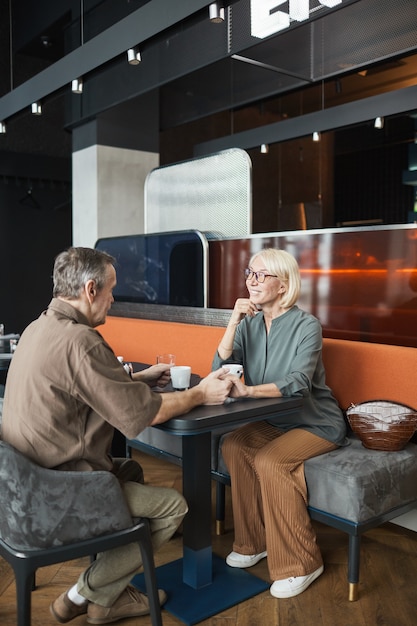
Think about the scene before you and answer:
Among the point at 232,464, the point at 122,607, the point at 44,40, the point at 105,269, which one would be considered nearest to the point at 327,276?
the point at 232,464

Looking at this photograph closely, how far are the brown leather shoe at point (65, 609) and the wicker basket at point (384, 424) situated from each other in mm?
1227

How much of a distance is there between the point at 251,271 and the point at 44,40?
14.6ft

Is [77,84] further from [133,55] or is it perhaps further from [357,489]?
[357,489]

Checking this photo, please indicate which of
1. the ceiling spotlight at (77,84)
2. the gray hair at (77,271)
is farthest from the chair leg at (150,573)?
the ceiling spotlight at (77,84)

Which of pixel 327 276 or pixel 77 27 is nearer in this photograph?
pixel 327 276

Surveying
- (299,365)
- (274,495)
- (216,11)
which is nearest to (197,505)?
(274,495)

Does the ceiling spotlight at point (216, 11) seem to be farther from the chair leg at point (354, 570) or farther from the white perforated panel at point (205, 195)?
the chair leg at point (354, 570)

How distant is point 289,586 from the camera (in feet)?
7.21

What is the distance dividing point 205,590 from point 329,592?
45cm

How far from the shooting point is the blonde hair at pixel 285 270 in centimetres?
250

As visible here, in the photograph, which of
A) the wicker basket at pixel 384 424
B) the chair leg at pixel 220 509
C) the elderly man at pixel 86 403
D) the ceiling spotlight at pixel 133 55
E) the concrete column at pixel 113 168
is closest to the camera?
the elderly man at pixel 86 403

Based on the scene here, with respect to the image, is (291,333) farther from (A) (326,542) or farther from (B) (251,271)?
(A) (326,542)

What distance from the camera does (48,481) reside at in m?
1.60

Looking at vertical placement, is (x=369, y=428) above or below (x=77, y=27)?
below
